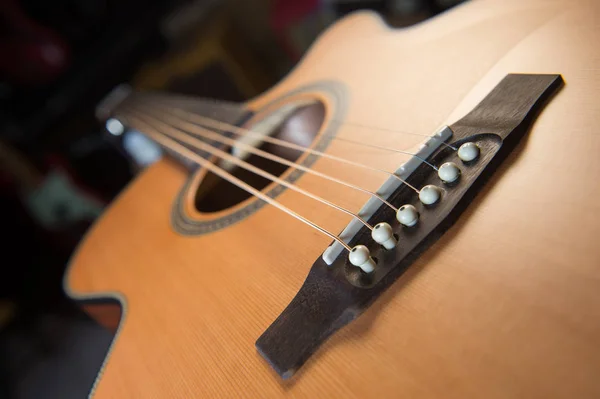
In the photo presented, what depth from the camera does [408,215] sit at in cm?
40

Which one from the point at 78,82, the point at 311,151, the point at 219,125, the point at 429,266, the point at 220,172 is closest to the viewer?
the point at 429,266

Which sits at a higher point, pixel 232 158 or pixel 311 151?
pixel 311 151

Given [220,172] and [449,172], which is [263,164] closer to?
[220,172]

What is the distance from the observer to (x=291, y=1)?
6.27 feet

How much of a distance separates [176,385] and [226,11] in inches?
78.4

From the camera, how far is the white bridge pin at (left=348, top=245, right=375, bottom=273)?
393mm

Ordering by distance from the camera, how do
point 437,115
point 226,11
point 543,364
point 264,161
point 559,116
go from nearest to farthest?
point 543,364, point 559,116, point 437,115, point 264,161, point 226,11

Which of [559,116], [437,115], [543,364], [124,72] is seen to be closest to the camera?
[543,364]

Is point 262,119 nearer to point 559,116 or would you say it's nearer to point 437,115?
point 437,115

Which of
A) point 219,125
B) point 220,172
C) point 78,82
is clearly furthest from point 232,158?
point 78,82

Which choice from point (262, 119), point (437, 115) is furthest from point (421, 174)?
point (262, 119)

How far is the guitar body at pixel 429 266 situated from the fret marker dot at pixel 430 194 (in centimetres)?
3

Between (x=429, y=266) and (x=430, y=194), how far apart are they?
0.25 feet

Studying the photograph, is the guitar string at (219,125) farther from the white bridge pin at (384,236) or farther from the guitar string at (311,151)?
the white bridge pin at (384,236)
